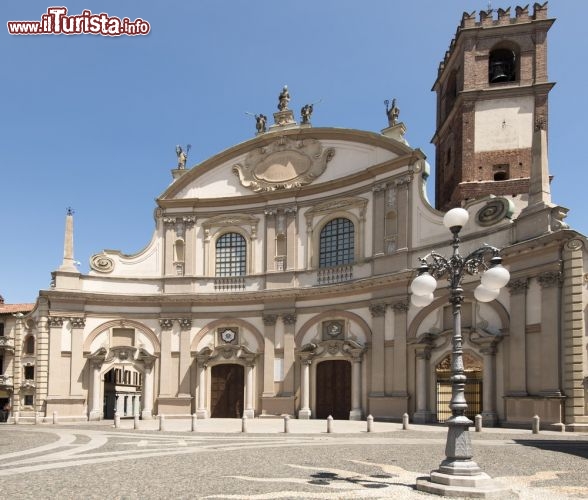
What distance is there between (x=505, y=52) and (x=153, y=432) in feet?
78.4

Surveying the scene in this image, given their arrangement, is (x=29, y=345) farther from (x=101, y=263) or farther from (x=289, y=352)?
(x=289, y=352)

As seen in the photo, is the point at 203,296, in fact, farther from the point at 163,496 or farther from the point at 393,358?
the point at 163,496

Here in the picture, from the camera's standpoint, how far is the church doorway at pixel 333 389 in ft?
102

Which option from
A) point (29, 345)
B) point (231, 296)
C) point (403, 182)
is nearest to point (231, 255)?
point (231, 296)

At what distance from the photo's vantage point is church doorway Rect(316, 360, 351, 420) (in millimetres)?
31016

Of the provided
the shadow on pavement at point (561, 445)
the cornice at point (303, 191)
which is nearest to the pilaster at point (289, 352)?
the cornice at point (303, 191)

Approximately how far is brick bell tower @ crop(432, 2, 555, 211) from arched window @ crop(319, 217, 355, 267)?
523 cm

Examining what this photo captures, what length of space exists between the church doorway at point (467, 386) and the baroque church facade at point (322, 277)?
0.19ft

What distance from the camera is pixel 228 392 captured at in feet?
110

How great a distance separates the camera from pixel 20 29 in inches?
792

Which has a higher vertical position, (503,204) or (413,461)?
(503,204)

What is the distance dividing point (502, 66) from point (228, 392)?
2129 centimetres

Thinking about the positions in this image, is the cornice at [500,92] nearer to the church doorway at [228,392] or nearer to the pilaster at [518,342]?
the pilaster at [518,342]

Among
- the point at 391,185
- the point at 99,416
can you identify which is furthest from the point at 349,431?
the point at 99,416
